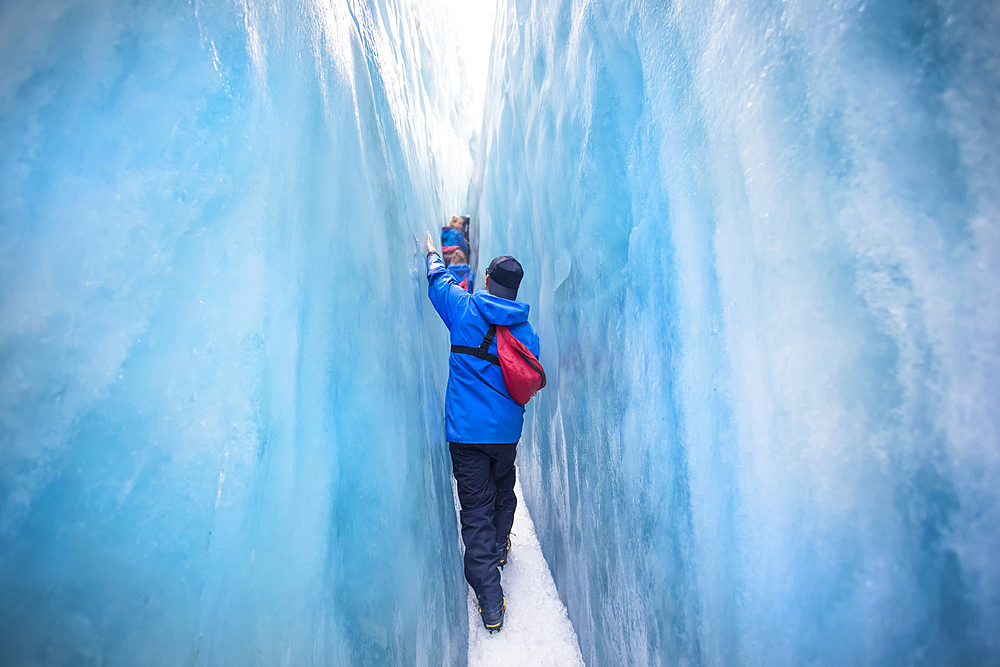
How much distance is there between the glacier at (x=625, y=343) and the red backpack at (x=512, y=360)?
515 mm

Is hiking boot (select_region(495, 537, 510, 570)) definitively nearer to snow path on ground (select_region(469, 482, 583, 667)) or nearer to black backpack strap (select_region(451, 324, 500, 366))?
snow path on ground (select_region(469, 482, 583, 667))

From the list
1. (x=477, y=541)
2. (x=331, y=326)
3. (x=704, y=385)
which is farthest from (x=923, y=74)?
(x=477, y=541)

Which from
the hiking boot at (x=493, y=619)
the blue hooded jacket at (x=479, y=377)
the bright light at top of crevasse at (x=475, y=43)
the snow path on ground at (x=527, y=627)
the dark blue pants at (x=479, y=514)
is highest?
the bright light at top of crevasse at (x=475, y=43)

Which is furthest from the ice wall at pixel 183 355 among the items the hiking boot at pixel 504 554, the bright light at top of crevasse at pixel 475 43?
the bright light at top of crevasse at pixel 475 43

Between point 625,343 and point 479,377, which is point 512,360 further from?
point 625,343

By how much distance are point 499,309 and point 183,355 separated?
4.02 ft

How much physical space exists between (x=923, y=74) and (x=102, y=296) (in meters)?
1.28

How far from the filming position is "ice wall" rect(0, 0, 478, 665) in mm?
570

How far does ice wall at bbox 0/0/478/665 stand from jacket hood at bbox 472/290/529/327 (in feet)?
1.94

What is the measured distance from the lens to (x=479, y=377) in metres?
1.87

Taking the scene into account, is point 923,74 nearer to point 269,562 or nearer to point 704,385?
point 704,385

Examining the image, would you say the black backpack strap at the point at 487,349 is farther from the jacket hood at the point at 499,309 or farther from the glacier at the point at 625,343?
the glacier at the point at 625,343

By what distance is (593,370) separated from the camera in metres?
1.80

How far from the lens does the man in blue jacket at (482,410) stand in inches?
72.8
